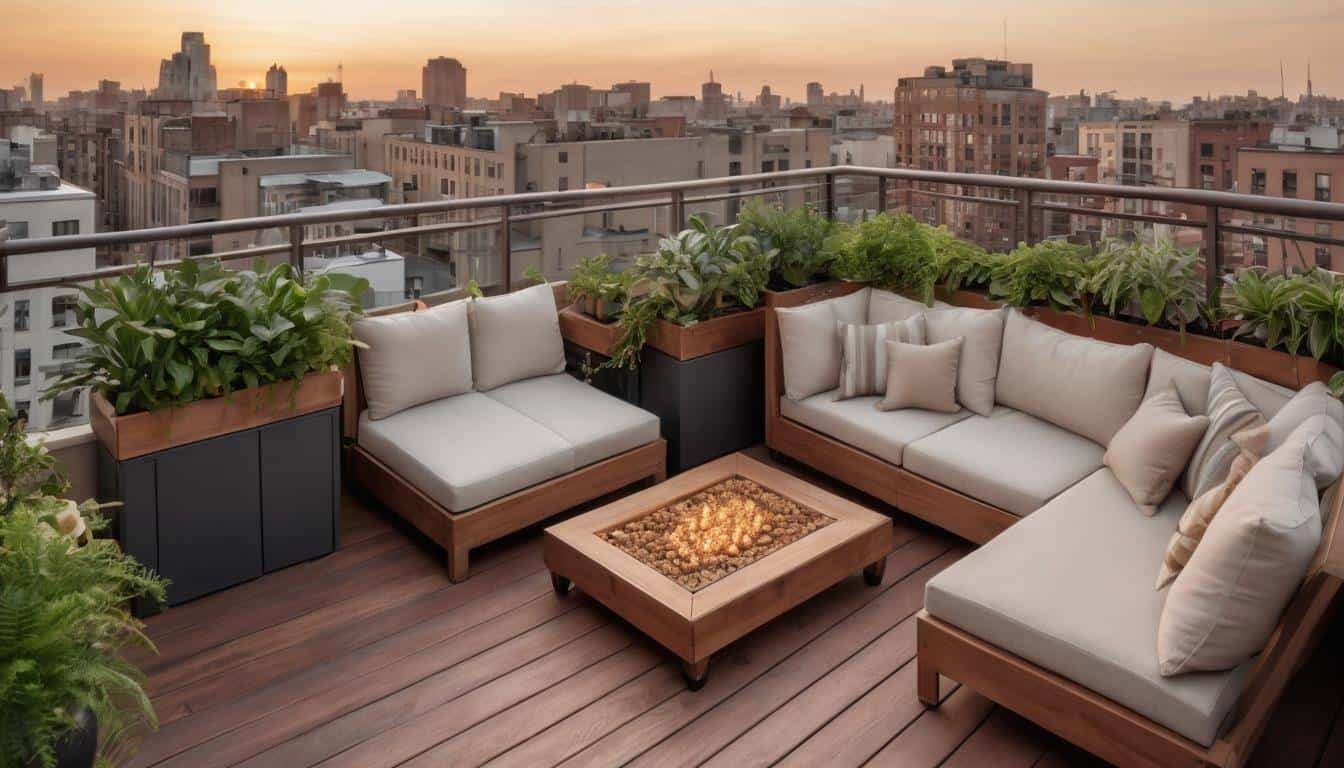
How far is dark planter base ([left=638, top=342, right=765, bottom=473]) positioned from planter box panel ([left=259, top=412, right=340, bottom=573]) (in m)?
1.41

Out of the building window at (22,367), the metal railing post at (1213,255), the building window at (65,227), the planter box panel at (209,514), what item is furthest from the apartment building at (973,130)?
the building window at (22,367)

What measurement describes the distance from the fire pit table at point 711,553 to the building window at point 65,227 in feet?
6.65

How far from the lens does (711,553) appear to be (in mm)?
2783

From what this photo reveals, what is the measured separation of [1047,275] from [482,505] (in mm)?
2406

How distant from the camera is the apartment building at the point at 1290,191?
3209 mm

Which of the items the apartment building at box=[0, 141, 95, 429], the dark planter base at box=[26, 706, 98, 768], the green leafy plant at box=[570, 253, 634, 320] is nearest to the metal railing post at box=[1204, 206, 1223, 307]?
the green leafy plant at box=[570, 253, 634, 320]

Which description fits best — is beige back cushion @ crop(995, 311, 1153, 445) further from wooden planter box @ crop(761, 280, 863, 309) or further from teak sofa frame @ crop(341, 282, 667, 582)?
teak sofa frame @ crop(341, 282, 667, 582)

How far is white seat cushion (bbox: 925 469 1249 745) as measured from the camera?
1969 millimetres

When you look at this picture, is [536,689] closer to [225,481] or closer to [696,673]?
[696,673]

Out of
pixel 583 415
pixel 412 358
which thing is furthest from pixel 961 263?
pixel 412 358

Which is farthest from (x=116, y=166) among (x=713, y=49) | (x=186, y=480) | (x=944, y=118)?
(x=713, y=49)

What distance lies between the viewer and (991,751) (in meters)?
2.29

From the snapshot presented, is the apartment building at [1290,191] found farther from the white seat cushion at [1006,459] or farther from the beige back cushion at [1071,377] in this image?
the white seat cushion at [1006,459]

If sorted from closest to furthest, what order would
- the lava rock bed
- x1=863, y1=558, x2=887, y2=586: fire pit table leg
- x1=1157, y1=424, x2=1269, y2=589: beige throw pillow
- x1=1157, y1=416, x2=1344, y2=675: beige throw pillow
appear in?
1. x1=1157, y1=416, x2=1344, y2=675: beige throw pillow
2. x1=1157, y1=424, x2=1269, y2=589: beige throw pillow
3. the lava rock bed
4. x1=863, y1=558, x2=887, y2=586: fire pit table leg
